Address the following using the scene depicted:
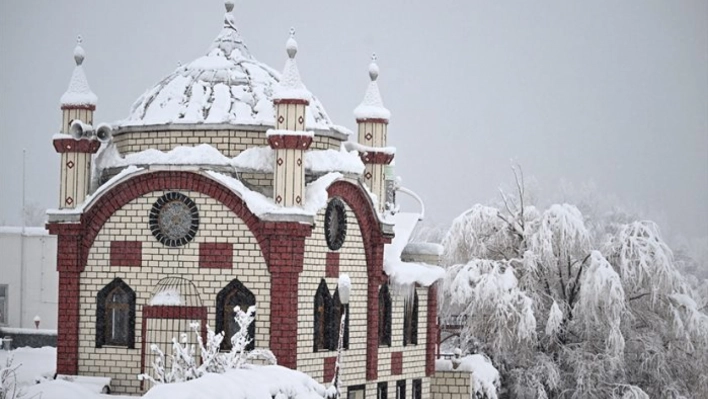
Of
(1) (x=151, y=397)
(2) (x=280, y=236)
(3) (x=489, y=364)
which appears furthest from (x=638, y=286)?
Answer: (1) (x=151, y=397)

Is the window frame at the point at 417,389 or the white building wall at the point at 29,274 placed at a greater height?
the white building wall at the point at 29,274

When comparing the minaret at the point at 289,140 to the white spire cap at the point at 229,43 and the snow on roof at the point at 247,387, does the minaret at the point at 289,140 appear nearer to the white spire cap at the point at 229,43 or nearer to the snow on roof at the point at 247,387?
the white spire cap at the point at 229,43

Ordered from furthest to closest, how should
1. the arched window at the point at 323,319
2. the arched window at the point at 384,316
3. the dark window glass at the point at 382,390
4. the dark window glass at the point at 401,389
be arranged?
the dark window glass at the point at 401,389
the arched window at the point at 384,316
the dark window glass at the point at 382,390
the arched window at the point at 323,319

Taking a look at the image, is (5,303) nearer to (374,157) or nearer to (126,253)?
(374,157)

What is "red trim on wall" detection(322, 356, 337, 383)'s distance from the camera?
33.7 metres

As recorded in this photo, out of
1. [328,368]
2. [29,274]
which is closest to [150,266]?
[328,368]

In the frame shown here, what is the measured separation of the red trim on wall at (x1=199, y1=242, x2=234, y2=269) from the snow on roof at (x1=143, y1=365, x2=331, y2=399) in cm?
719

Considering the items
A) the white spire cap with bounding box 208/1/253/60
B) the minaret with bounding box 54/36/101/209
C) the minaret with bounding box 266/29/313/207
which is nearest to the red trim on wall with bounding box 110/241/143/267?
the minaret with bounding box 54/36/101/209

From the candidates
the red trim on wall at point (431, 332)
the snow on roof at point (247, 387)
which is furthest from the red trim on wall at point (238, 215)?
the red trim on wall at point (431, 332)

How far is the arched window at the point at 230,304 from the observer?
3247cm

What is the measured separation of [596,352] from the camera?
4475cm

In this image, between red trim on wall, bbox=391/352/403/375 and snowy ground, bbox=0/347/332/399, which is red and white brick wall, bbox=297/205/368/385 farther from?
snowy ground, bbox=0/347/332/399

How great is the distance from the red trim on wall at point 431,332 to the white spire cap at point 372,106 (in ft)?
16.2

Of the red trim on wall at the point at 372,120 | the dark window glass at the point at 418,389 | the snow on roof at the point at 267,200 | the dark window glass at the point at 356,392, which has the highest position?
the red trim on wall at the point at 372,120
